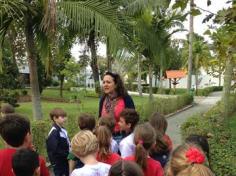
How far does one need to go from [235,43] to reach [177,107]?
2292cm

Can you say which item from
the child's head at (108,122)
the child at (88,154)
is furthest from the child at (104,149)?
the child's head at (108,122)

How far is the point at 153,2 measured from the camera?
42.3ft

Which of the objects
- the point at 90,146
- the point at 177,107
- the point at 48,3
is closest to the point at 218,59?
the point at 90,146

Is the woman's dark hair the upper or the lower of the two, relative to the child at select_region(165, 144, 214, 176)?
upper

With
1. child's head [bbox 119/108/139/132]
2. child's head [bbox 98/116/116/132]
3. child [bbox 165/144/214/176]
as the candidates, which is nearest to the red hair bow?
child [bbox 165/144/214/176]

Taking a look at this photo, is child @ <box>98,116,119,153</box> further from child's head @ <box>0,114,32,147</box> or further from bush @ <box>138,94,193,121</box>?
bush @ <box>138,94,193,121</box>

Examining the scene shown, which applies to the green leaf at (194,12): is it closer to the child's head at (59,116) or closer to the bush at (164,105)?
the child's head at (59,116)

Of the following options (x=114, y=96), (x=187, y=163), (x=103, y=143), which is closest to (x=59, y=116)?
(x=114, y=96)

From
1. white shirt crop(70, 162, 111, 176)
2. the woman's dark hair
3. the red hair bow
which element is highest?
the woman's dark hair

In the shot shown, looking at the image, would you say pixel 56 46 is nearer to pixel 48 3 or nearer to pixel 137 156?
pixel 48 3

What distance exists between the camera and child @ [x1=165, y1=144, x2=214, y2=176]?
3.08 meters

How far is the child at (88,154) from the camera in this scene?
4039mm

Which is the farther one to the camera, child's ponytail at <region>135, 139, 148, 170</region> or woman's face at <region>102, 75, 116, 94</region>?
woman's face at <region>102, 75, 116, 94</region>

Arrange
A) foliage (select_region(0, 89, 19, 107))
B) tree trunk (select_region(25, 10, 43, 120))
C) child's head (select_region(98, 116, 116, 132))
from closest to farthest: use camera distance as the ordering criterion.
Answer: child's head (select_region(98, 116, 116, 132)) → tree trunk (select_region(25, 10, 43, 120)) → foliage (select_region(0, 89, 19, 107))
